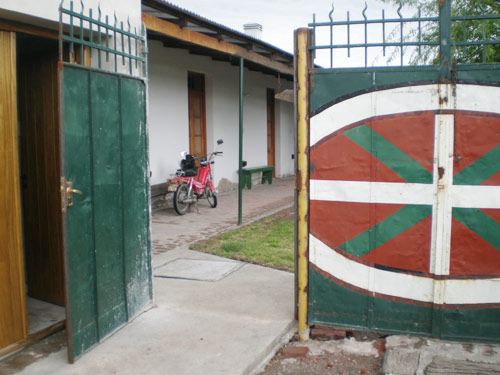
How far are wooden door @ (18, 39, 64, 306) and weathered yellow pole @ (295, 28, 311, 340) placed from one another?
209cm

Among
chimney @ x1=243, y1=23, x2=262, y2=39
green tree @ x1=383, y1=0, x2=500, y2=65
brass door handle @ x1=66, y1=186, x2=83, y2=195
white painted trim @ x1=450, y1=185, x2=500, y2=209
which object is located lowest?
white painted trim @ x1=450, y1=185, x2=500, y2=209

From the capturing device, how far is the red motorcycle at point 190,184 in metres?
9.77

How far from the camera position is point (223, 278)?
5559 mm

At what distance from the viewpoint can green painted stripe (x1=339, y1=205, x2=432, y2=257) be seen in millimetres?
3846

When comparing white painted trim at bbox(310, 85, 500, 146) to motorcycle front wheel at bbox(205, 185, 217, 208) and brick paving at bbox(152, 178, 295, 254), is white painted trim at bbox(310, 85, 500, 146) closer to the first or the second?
brick paving at bbox(152, 178, 295, 254)

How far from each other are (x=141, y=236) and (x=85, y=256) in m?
0.79

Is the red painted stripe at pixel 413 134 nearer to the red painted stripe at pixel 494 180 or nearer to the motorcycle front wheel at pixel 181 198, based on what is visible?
the red painted stripe at pixel 494 180

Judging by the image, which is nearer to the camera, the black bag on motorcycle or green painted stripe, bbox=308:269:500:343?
green painted stripe, bbox=308:269:500:343

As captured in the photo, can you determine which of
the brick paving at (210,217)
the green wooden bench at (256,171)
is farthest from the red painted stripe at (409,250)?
the green wooden bench at (256,171)

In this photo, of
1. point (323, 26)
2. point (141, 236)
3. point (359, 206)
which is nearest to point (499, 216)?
point (359, 206)

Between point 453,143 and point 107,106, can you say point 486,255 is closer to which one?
point 453,143

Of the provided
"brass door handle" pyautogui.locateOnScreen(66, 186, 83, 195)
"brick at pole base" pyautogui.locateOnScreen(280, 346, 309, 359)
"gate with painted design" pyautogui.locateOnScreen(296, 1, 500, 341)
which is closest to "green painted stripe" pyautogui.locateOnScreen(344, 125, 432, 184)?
"gate with painted design" pyautogui.locateOnScreen(296, 1, 500, 341)

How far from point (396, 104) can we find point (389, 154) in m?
0.37

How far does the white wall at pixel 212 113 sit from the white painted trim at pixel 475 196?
23.0 ft
